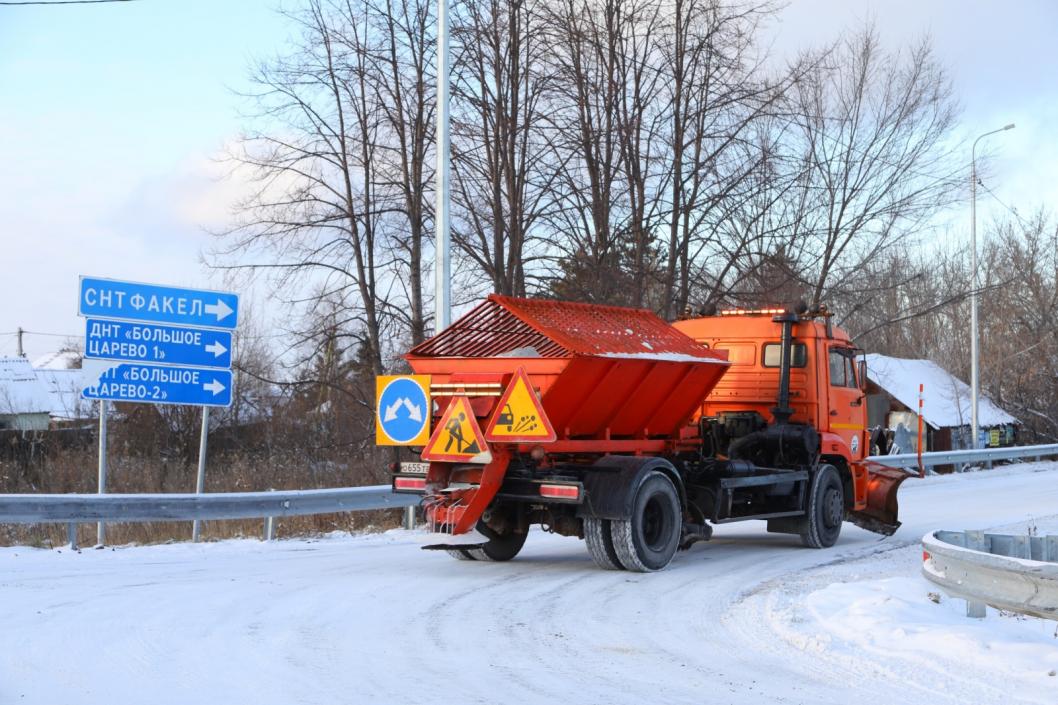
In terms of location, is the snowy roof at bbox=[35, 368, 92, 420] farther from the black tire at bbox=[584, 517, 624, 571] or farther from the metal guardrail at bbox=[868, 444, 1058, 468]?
the black tire at bbox=[584, 517, 624, 571]

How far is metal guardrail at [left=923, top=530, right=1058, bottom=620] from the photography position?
662 centimetres

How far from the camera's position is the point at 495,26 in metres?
20.3

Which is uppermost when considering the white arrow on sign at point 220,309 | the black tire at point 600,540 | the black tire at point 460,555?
the white arrow on sign at point 220,309

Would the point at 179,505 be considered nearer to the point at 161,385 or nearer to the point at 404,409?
the point at 161,385

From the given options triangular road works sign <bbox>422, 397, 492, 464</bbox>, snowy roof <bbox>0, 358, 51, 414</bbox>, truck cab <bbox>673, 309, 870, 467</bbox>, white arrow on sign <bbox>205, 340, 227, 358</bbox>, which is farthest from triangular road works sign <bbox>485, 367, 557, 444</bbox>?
snowy roof <bbox>0, 358, 51, 414</bbox>

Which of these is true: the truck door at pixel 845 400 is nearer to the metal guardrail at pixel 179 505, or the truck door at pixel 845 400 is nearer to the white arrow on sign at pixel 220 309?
the metal guardrail at pixel 179 505

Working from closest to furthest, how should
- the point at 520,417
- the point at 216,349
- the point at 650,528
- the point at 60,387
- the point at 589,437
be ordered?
the point at 520,417 → the point at 589,437 → the point at 650,528 → the point at 216,349 → the point at 60,387

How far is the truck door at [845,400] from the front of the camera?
13992 mm

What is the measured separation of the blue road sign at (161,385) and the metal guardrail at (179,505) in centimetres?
166

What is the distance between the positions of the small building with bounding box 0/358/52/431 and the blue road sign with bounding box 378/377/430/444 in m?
40.2

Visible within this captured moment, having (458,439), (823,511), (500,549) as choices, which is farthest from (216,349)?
(823,511)

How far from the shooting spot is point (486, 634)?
7.73 metres

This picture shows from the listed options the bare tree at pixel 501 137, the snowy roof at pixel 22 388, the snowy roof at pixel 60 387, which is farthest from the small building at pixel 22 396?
the bare tree at pixel 501 137

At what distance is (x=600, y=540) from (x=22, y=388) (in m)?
47.6
